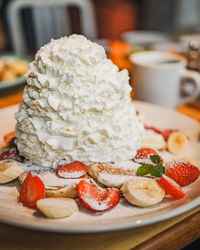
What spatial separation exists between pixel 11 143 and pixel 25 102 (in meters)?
0.20

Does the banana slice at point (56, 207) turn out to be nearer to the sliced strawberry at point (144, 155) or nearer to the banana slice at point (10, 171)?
the banana slice at point (10, 171)

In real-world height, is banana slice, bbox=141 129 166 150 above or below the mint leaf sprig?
below

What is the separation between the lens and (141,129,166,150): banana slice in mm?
1227

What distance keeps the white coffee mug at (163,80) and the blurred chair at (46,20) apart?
1480mm

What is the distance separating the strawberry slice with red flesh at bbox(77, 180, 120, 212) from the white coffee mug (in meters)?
0.85

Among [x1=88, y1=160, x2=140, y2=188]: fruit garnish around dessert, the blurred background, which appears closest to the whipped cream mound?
[x1=88, y1=160, x2=140, y2=188]: fruit garnish around dessert

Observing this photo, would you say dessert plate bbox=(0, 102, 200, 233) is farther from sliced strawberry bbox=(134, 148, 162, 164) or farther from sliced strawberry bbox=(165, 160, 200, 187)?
sliced strawberry bbox=(134, 148, 162, 164)

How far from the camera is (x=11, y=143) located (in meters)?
1.20

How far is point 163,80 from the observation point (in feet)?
5.40

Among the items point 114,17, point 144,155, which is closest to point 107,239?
point 144,155

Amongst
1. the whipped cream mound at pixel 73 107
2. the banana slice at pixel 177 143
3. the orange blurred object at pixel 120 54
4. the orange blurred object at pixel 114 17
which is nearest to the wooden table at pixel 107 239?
the whipped cream mound at pixel 73 107

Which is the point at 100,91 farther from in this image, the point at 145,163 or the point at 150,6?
the point at 150,6

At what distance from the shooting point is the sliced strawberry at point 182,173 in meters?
1.02

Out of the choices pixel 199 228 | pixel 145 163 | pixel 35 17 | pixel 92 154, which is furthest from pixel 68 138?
pixel 35 17
